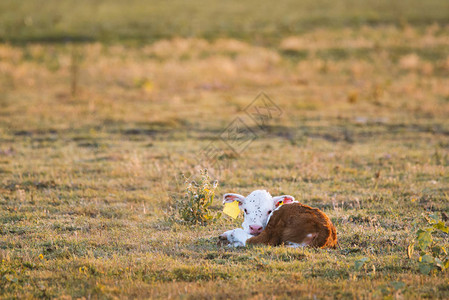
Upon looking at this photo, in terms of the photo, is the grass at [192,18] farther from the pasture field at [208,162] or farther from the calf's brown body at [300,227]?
the calf's brown body at [300,227]

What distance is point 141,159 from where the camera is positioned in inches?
512

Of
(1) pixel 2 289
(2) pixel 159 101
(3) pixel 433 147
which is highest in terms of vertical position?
(2) pixel 159 101

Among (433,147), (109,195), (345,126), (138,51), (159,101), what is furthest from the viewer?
(138,51)

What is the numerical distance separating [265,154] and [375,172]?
128 inches

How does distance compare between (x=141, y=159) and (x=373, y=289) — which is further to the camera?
(x=141, y=159)

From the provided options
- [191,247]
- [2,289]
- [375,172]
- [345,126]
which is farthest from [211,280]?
[345,126]

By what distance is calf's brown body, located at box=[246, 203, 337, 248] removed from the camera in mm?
6645

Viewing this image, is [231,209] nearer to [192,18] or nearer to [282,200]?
[282,200]

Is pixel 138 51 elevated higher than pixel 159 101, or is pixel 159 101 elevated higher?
pixel 138 51

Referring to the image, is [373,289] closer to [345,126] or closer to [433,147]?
[433,147]

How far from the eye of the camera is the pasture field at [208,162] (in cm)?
591

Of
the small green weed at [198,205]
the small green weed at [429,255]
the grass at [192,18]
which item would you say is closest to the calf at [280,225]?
the small green weed at [198,205]

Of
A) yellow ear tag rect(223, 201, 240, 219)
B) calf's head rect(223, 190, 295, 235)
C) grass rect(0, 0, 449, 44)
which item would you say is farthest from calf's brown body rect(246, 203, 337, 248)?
grass rect(0, 0, 449, 44)

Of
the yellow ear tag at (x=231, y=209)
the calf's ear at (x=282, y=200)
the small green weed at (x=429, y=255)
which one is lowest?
the small green weed at (x=429, y=255)
